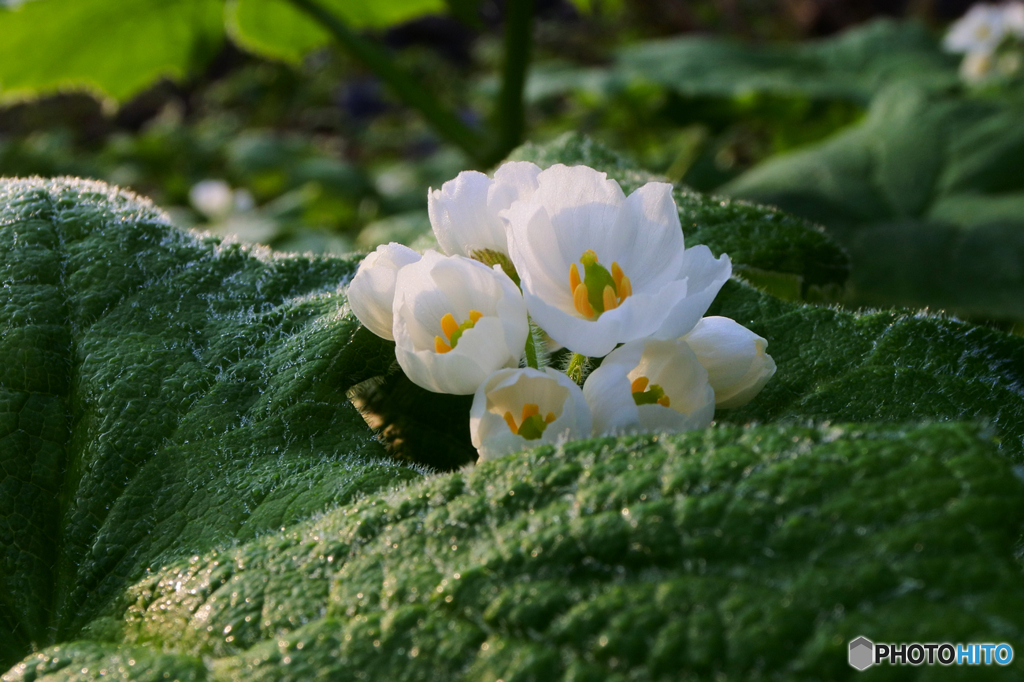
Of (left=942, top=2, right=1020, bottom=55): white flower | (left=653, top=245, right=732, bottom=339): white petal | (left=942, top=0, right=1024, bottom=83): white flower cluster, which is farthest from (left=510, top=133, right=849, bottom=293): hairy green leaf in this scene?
(left=942, top=2, right=1020, bottom=55): white flower

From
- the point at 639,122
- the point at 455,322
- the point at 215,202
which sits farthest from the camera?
the point at 639,122

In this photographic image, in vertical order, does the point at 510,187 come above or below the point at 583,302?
above

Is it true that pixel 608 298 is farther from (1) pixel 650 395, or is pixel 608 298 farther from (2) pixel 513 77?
(2) pixel 513 77

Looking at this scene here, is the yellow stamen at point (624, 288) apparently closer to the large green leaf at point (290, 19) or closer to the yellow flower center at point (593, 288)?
the yellow flower center at point (593, 288)

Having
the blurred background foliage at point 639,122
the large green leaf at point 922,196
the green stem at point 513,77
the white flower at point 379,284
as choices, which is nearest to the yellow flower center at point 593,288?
the white flower at point 379,284

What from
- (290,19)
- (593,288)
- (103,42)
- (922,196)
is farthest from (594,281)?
(103,42)

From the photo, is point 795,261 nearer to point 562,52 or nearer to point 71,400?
point 71,400
